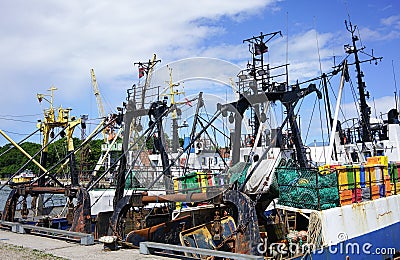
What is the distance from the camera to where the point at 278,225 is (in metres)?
14.4

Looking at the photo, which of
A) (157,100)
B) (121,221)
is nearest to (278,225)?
(121,221)

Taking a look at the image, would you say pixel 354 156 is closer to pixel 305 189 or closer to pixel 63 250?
pixel 305 189

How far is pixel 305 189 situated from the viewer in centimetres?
1343

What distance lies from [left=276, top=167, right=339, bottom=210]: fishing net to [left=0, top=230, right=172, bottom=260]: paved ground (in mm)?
4994

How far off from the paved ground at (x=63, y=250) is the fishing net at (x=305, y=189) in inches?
197

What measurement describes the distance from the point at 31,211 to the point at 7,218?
8.43 metres

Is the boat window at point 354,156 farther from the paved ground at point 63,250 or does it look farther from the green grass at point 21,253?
the green grass at point 21,253

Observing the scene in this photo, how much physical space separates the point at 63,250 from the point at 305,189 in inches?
307

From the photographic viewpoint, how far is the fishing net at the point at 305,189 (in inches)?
522

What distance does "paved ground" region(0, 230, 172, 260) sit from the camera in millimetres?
11125
